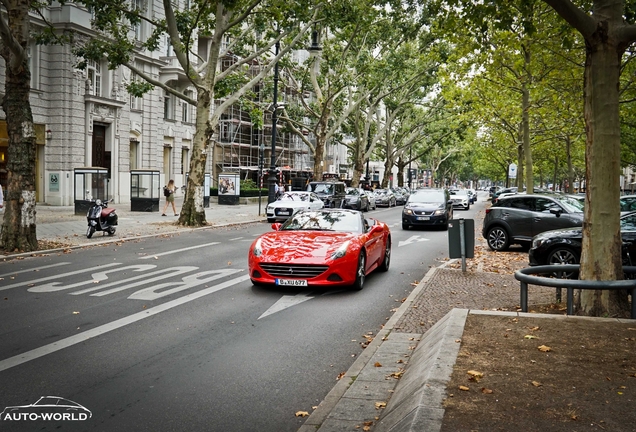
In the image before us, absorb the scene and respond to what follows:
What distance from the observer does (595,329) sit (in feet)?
22.4

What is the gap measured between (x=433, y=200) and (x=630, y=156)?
985 inches

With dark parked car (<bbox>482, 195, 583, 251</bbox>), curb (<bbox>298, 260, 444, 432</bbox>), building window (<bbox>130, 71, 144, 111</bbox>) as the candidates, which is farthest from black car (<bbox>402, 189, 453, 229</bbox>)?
building window (<bbox>130, 71, 144, 111</bbox>)

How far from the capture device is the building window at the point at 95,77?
34.0 meters

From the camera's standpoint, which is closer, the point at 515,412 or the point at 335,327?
the point at 515,412

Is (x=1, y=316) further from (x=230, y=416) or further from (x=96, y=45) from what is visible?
(x=96, y=45)

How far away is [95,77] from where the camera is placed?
3478cm

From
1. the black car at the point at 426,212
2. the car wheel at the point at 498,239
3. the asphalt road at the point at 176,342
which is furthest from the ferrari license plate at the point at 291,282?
the black car at the point at 426,212

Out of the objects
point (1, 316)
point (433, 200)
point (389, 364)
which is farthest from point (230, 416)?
point (433, 200)

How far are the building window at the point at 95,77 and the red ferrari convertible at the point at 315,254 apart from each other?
85.7 feet

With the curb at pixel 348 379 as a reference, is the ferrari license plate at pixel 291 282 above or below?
above

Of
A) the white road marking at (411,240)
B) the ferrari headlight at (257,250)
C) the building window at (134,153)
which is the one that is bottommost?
the white road marking at (411,240)

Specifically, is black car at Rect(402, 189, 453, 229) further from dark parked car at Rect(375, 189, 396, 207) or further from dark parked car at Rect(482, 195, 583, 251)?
dark parked car at Rect(375, 189, 396, 207)

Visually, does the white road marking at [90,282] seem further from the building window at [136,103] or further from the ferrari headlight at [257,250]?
the building window at [136,103]

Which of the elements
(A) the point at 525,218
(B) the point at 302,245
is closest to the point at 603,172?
(B) the point at 302,245
